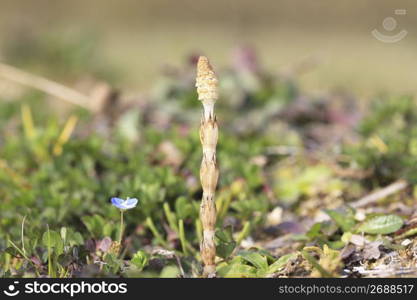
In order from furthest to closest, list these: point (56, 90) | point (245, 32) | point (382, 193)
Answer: point (245, 32)
point (56, 90)
point (382, 193)

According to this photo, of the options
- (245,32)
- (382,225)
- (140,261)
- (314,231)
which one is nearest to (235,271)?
(140,261)

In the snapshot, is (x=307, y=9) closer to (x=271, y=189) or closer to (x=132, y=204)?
(x=271, y=189)

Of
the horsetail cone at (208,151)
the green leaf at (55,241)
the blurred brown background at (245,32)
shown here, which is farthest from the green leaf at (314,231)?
the blurred brown background at (245,32)

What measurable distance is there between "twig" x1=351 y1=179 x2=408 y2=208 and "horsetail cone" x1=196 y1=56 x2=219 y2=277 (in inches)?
34.0

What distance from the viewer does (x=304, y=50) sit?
702 cm

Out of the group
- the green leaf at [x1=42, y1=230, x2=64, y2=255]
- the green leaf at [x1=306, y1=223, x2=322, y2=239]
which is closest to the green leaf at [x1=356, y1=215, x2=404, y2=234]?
the green leaf at [x1=306, y1=223, x2=322, y2=239]

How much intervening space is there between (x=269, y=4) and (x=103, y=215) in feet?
24.5

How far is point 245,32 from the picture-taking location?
8.05 metres

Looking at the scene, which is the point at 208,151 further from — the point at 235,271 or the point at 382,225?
the point at 382,225

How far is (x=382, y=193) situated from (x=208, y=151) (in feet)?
3.44

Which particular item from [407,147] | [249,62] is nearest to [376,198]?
[407,147]

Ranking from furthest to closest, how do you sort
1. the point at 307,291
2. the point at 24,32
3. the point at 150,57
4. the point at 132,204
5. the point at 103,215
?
1. the point at 150,57
2. the point at 24,32
3. the point at 103,215
4. the point at 132,204
5. the point at 307,291

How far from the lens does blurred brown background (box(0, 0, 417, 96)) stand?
19.1ft

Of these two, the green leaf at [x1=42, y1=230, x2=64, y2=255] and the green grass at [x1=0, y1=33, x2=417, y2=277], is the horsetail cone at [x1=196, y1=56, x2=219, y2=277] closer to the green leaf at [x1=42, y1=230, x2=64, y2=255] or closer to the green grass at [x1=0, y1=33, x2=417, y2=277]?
the green grass at [x1=0, y1=33, x2=417, y2=277]
